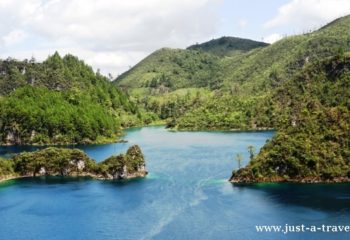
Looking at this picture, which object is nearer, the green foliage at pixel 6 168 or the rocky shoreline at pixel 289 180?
the rocky shoreline at pixel 289 180


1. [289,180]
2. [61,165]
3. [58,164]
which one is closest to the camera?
[289,180]

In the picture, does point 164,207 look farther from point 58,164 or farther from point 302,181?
point 58,164

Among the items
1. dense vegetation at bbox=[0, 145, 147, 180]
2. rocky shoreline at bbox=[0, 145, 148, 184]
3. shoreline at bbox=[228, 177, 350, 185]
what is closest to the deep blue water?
shoreline at bbox=[228, 177, 350, 185]

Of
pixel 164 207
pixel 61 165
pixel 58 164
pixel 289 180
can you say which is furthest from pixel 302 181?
pixel 58 164

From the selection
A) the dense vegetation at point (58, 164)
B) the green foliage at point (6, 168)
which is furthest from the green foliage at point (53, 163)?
the green foliage at point (6, 168)

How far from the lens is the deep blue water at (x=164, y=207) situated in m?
97.4

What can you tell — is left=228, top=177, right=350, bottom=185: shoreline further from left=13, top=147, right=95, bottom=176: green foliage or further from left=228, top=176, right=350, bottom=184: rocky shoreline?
left=13, top=147, right=95, bottom=176: green foliage

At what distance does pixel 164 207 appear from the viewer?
370 feet

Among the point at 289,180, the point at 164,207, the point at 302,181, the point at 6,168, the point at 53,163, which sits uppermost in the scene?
the point at 53,163

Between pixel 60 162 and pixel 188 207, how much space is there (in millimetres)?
50827

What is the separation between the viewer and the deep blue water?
97438mm

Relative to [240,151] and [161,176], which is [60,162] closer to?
[161,176]

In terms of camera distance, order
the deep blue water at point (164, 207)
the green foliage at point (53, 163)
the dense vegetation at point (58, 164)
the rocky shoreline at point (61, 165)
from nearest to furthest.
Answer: the deep blue water at point (164, 207), the rocky shoreline at point (61, 165), the dense vegetation at point (58, 164), the green foliage at point (53, 163)

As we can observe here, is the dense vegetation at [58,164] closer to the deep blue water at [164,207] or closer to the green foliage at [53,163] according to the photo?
the green foliage at [53,163]
